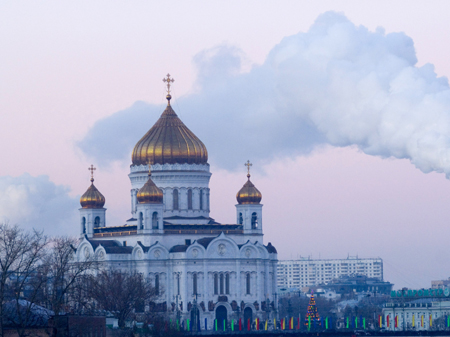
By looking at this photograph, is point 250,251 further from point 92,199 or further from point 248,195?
point 92,199

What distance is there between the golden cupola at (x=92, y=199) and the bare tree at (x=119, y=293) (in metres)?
14.8

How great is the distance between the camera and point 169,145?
122062mm

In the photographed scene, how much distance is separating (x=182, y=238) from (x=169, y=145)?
24.9ft

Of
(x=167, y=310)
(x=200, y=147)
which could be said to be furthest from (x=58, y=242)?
(x=200, y=147)

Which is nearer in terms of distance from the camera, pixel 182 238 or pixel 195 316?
pixel 195 316

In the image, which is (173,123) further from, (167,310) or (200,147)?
(167,310)

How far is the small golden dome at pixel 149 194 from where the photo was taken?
116938 millimetres

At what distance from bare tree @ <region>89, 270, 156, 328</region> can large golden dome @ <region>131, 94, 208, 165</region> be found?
15375mm

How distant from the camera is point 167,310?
115m

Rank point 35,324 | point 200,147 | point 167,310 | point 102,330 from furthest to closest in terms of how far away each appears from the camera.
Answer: point 200,147, point 167,310, point 102,330, point 35,324

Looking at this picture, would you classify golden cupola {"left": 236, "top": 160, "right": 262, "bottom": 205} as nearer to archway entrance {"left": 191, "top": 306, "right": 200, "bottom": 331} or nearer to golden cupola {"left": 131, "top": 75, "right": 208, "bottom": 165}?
golden cupola {"left": 131, "top": 75, "right": 208, "bottom": 165}

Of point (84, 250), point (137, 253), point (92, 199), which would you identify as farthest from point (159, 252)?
point (92, 199)

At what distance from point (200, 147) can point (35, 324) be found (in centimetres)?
4883

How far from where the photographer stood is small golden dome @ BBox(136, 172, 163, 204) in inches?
4604
